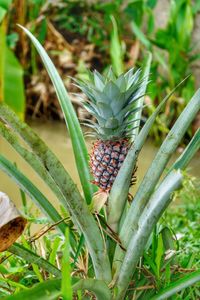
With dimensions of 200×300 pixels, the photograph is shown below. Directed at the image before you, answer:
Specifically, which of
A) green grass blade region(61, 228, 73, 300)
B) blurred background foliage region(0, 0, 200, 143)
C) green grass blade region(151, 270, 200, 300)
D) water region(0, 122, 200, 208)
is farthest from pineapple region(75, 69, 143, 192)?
blurred background foliage region(0, 0, 200, 143)

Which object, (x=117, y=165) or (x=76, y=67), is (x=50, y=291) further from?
(x=76, y=67)

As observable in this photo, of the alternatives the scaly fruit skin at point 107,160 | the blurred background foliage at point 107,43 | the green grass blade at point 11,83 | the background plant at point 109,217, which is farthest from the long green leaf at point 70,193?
the blurred background foliage at point 107,43

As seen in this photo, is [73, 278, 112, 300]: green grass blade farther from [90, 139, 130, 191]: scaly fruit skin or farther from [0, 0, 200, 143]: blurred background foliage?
[0, 0, 200, 143]: blurred background foliage

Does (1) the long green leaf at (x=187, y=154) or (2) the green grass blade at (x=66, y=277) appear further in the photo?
(1) the long green leaf at (x=187, y=154)

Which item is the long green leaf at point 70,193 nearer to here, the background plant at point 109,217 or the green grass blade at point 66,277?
the background plant at point 109,217

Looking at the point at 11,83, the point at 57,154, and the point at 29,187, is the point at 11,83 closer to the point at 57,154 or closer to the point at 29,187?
the point at 57,154
